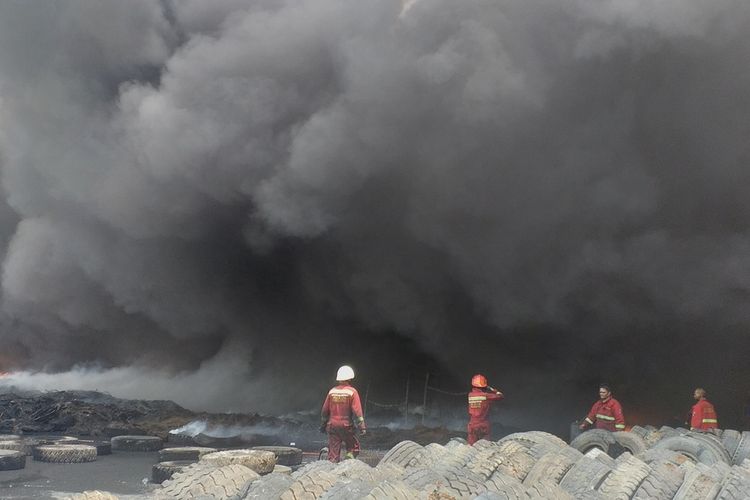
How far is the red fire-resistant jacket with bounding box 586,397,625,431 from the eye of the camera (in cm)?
1038

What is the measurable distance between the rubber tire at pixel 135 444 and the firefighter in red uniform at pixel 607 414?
8479 mm

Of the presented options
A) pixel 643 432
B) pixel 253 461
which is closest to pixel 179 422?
pixel 253 461

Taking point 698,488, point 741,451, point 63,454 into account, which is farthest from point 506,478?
point 63,454

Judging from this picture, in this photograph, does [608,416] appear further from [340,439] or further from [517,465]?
[340,439]

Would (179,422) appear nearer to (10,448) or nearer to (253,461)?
(10,448)

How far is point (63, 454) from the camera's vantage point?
10805mm

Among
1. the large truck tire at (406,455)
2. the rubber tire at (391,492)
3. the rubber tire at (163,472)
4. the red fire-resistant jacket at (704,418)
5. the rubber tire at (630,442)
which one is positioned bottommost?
the rubber tire at (163,472)

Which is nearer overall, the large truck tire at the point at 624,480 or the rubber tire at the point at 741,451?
the large truck tire at the point at 624,480

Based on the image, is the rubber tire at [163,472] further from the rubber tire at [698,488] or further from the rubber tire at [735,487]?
the rubber tire at [735,487]

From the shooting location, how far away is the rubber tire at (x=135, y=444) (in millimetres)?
12766

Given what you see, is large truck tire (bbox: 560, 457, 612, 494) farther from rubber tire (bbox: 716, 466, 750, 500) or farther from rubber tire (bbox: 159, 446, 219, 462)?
rubber tire (bbox: 159, 446, 219, 462)

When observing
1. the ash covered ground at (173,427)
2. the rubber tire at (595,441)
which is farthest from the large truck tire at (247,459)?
the ash covered ground at (173,427)

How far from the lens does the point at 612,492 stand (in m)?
5.86

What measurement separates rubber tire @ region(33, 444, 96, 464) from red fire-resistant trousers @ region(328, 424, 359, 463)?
4913mm
